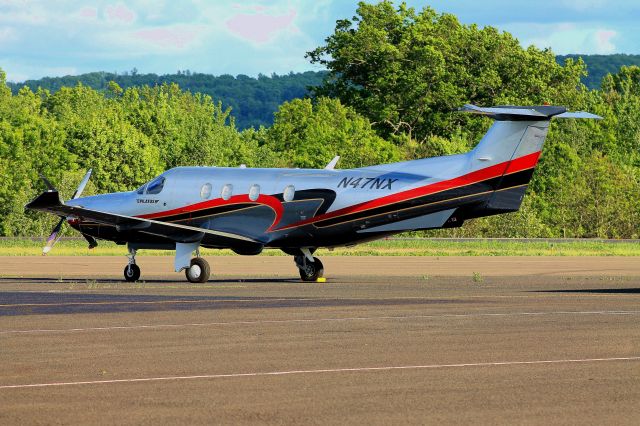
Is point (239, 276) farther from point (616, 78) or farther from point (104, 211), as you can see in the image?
point (616, 78)

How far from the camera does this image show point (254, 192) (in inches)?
1506

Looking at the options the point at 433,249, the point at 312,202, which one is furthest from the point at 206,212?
the point at 433,249

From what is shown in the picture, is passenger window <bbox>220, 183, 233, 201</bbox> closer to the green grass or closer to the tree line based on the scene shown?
the green grass

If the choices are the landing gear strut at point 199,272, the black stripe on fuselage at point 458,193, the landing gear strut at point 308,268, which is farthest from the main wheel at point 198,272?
the black stripe on fuselage at point 458,193

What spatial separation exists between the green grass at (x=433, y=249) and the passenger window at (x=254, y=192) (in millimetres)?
24161

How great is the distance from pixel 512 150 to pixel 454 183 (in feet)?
6.58

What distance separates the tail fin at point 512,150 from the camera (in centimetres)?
3600

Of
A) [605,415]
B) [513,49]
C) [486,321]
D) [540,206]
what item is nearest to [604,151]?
[513,49]

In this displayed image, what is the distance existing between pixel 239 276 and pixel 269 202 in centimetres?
605

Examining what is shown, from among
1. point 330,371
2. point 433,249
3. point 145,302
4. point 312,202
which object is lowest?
point 433,249

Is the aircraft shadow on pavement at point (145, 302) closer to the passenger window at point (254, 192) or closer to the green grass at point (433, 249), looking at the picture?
the passenger window at point (254, 192)

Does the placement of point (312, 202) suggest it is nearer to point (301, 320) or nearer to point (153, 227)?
point (153, 227)

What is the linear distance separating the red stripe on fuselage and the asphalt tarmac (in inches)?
108

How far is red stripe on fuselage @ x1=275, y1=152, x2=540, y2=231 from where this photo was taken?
3569 centimetres
